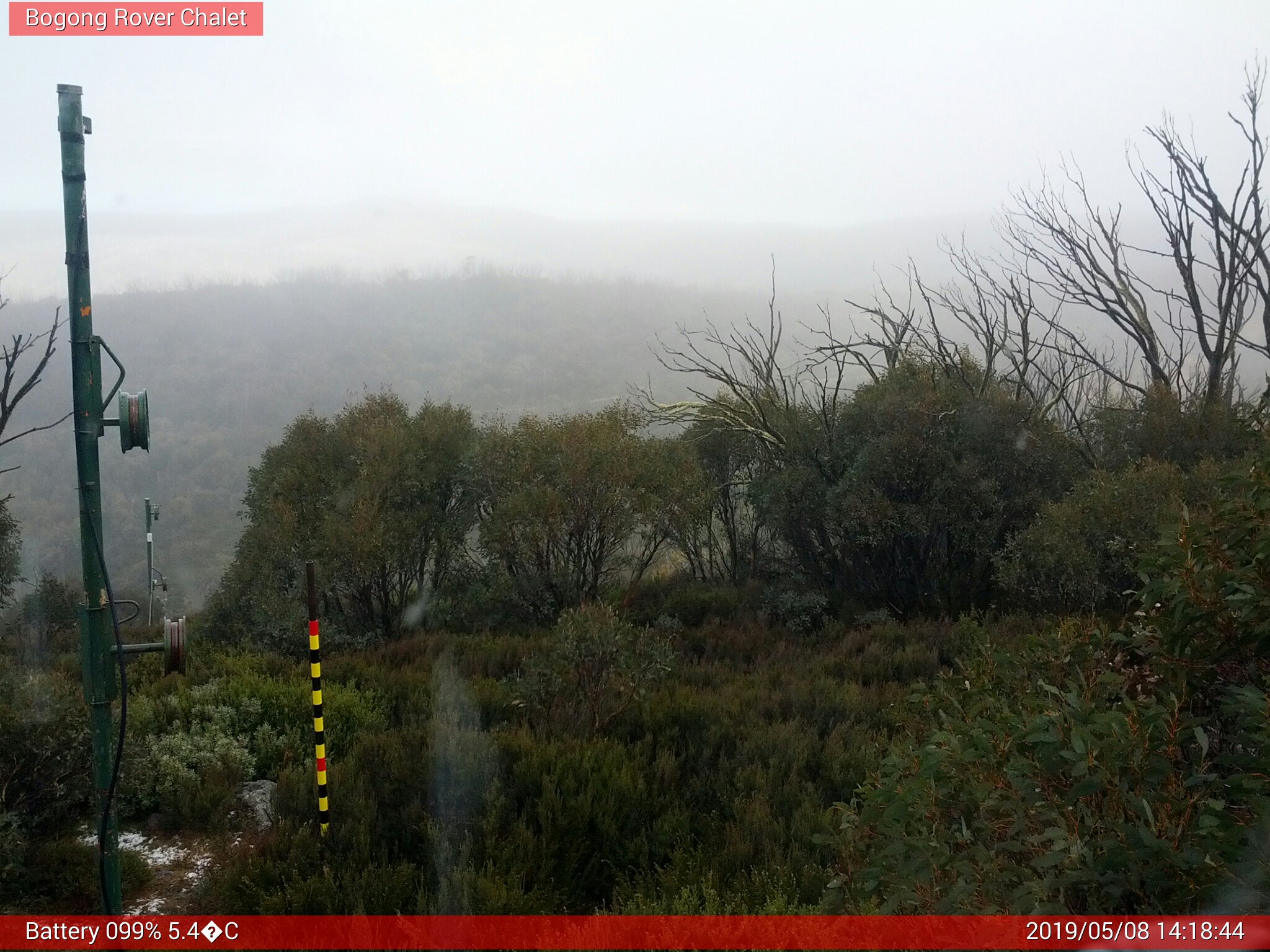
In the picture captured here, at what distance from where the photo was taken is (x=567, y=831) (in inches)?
205

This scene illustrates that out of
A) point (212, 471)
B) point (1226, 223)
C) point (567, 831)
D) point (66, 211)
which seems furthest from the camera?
point (212, 471)

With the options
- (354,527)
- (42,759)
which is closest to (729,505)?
(354,527)

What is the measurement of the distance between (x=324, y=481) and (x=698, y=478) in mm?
6590

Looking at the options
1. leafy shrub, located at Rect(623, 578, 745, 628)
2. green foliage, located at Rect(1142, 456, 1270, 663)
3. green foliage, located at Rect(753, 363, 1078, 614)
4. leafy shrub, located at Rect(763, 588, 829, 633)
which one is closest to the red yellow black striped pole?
green foliage, located at Rect(1142, 456, 1270, 663)

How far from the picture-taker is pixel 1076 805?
239 centimetres

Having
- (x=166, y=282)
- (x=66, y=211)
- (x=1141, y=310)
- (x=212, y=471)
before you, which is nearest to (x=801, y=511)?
(x=1141, y=310)

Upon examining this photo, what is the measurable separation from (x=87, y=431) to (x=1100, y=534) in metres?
9.87

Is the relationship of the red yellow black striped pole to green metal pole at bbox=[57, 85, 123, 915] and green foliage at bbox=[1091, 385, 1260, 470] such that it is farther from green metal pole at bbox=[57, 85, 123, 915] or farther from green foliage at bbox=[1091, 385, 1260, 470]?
green foliage at bbox=[1091, 385, 1260, 470]

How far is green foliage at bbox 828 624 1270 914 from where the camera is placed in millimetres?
2070

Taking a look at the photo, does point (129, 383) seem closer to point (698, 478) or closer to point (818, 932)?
point (698, 478)

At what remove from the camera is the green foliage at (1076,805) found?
6.79ft

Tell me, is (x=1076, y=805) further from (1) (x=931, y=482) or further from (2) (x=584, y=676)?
(1) (x=931, y=482)

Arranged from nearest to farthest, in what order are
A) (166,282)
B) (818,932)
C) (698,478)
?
(818,932)
(698,478)
(166,282)

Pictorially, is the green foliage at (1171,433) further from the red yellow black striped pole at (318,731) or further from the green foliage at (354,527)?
the green foliage at (354,527)
